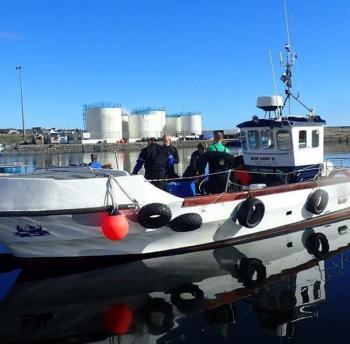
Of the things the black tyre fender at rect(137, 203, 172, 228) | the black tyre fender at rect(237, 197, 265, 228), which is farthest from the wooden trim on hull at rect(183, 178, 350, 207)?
the black tyre fender at rect(137, 203, 172, 228)

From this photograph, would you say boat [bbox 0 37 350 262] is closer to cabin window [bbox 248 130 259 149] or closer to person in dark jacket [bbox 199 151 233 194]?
person in dark jacket [bbox 199 151 233 194]

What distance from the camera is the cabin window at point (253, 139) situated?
11.5 m

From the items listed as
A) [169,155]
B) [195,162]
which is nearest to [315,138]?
[195,162]

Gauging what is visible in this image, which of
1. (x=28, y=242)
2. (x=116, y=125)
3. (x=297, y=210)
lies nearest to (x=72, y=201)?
(x=28, y=242)

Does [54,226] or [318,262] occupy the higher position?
[54,226]

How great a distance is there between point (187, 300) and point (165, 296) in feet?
1.20

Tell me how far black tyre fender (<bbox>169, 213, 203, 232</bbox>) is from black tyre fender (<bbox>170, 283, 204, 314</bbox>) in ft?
3.75

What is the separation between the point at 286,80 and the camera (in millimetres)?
12359

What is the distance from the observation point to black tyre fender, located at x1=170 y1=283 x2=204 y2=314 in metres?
6.38

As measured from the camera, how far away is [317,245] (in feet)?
31.4

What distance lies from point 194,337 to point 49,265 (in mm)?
3579

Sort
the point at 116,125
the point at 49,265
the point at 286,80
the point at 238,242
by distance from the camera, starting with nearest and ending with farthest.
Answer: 1. the point at 49,265
2. the point at 238,242
3. the point at 286,80
4. the point at 116,125

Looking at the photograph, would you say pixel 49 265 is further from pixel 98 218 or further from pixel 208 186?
pixel 208 186

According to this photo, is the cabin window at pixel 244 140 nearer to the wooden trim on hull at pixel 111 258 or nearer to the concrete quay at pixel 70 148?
the wooden trim on hull at pixel 111 258
